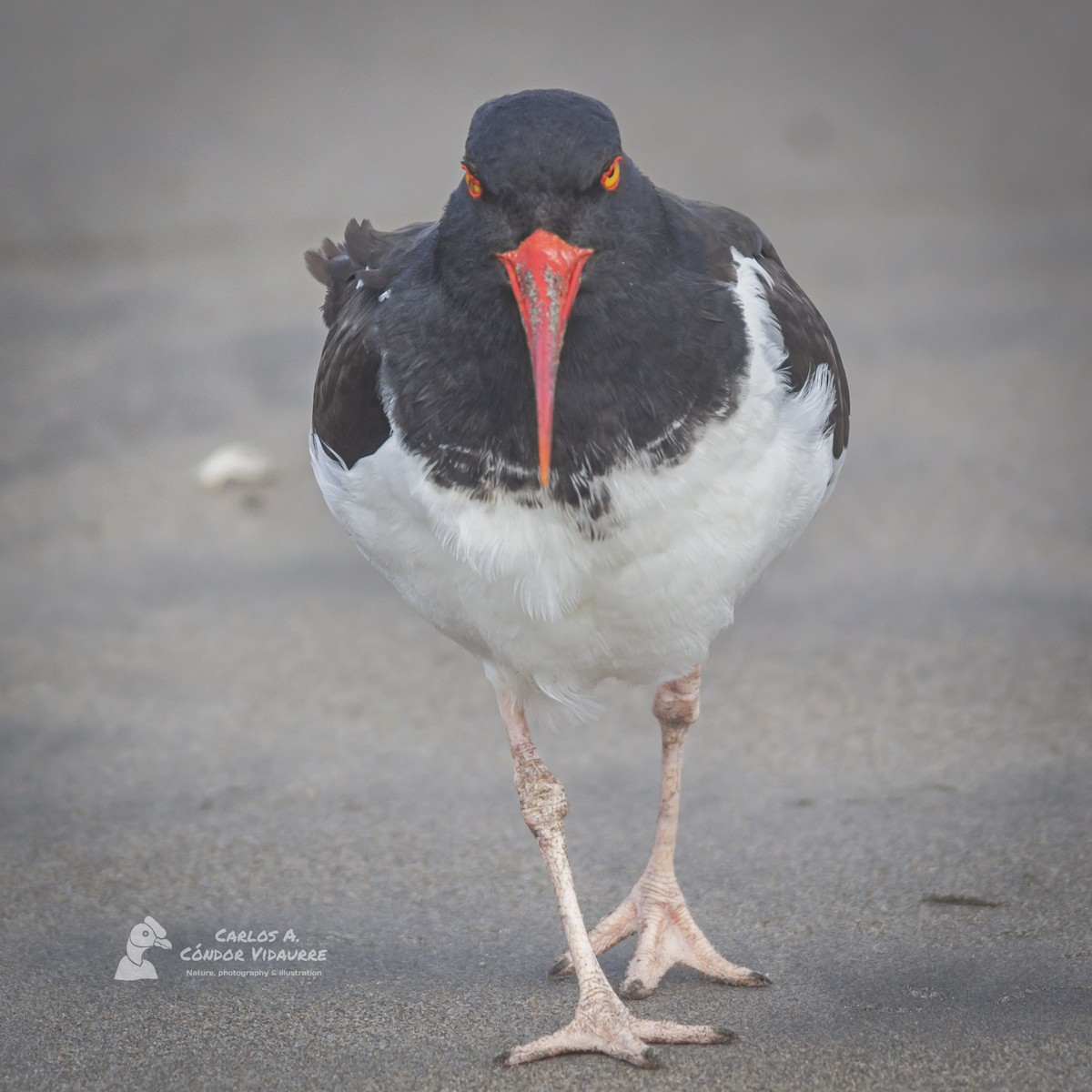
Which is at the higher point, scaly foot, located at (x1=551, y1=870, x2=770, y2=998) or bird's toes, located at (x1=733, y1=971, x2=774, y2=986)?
scaly foot, located at (x1=551, y1=870, x2=770, y2=998)

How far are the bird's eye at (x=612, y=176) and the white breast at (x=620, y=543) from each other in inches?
19.1

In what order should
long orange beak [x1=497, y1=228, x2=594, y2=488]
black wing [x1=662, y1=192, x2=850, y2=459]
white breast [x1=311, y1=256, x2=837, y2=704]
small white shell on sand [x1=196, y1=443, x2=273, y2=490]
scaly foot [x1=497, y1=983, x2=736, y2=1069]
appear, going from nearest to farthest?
long orange beak [x1=497, y1=228, x2=594, y2=488]
white breast [x1=311, y1=256, x2=837, y2=704]
scaly foot [x1=497, y1=983, x2=736, y2=1069]
black wing [x1=662, y1=192, x2=850, y2=459]
small white shell on sand [x1=196, y1=443, x2=273, y2=490]

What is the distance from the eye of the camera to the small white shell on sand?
24.6 ft

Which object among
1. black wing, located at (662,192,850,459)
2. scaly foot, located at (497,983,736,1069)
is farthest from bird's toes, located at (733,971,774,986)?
black wing, located at (662,192,850,459)

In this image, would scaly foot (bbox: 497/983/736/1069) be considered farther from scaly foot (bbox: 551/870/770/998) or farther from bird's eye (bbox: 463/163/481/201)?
bird's eye (bbox: 463/163/481/201)

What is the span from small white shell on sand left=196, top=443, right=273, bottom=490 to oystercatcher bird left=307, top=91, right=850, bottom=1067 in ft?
12.3

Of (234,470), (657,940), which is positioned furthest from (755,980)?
(234,470)

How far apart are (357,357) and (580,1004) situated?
67.1 inches

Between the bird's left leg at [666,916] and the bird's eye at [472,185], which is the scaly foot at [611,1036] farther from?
the bird's eye at [472,185]

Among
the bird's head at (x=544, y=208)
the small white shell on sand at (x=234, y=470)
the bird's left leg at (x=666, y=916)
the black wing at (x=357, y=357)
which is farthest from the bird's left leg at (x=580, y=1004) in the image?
the small white shell on sand at (x=234, y=470)

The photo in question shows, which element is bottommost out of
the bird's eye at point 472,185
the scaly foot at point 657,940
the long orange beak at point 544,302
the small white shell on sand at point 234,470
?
the scaly foot at point 657,940

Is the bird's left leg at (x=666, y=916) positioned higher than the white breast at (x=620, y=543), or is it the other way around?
the white breast at (x=620, y=543)

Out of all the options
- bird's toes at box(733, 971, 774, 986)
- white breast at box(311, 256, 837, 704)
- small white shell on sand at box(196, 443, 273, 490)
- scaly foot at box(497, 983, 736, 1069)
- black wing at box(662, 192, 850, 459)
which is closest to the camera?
white breast at box(311, 256, 837, 704)

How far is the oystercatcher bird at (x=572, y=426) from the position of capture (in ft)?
10.5
